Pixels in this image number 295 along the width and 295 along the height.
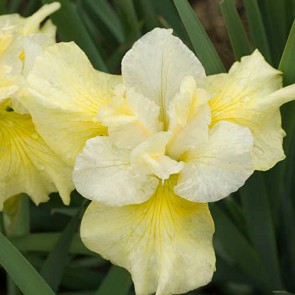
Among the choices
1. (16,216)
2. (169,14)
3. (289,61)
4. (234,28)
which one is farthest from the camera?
(169,14)

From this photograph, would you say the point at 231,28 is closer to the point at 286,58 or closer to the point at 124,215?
the point at 286,58

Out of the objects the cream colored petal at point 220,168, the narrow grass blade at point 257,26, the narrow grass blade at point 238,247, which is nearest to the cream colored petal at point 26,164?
the cream colored petal at point 220,168

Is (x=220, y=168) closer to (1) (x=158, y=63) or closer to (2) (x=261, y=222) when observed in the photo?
(1) (x=158, y=63)

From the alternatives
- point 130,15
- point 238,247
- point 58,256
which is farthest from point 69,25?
point 238,247

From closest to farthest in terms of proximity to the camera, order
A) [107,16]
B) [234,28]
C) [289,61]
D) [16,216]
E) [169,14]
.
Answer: [289,61] < [234,28] < [16,216] < [169,14] < [107,16]

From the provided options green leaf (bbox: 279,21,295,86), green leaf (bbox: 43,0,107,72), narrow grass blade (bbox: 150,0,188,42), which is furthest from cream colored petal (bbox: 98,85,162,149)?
narrow grass blade (bbox: 150,0,188,42)
